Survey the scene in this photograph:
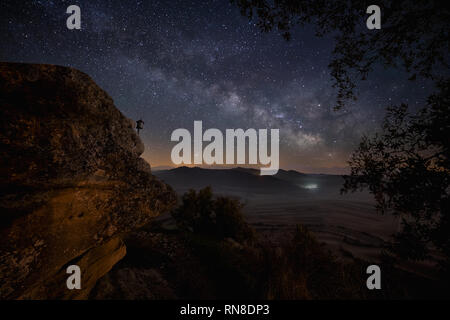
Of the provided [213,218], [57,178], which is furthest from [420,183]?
[213,218]

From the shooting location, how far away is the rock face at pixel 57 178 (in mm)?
1991

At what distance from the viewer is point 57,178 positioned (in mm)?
2256

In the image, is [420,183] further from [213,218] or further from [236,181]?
[236,181]

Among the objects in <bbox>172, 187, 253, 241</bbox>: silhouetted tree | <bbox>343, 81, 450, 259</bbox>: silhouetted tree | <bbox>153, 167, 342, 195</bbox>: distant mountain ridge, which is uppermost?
<bbox>343, 81, 450, 259</bbox>: silhouetted tree

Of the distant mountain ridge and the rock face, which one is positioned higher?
the rock face

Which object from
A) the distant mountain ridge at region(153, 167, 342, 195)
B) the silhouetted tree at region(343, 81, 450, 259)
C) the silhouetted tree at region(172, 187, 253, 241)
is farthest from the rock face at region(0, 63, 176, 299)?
the distant mountain ridge at region(153, 167, 342, 195)

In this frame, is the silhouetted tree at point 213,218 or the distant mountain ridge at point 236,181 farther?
the distant mountain ridge at point 236,181

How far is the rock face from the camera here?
1.99m

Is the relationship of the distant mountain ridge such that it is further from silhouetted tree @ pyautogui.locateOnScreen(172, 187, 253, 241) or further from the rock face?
the rock face

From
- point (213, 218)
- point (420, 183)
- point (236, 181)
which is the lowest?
point (236, 181)

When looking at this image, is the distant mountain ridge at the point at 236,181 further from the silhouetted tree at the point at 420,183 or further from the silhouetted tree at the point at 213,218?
the silhouetted tree at the point at 420,183

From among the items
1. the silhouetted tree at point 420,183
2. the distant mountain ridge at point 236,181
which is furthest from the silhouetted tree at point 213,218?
the distant mountain ridge at point 236,181
